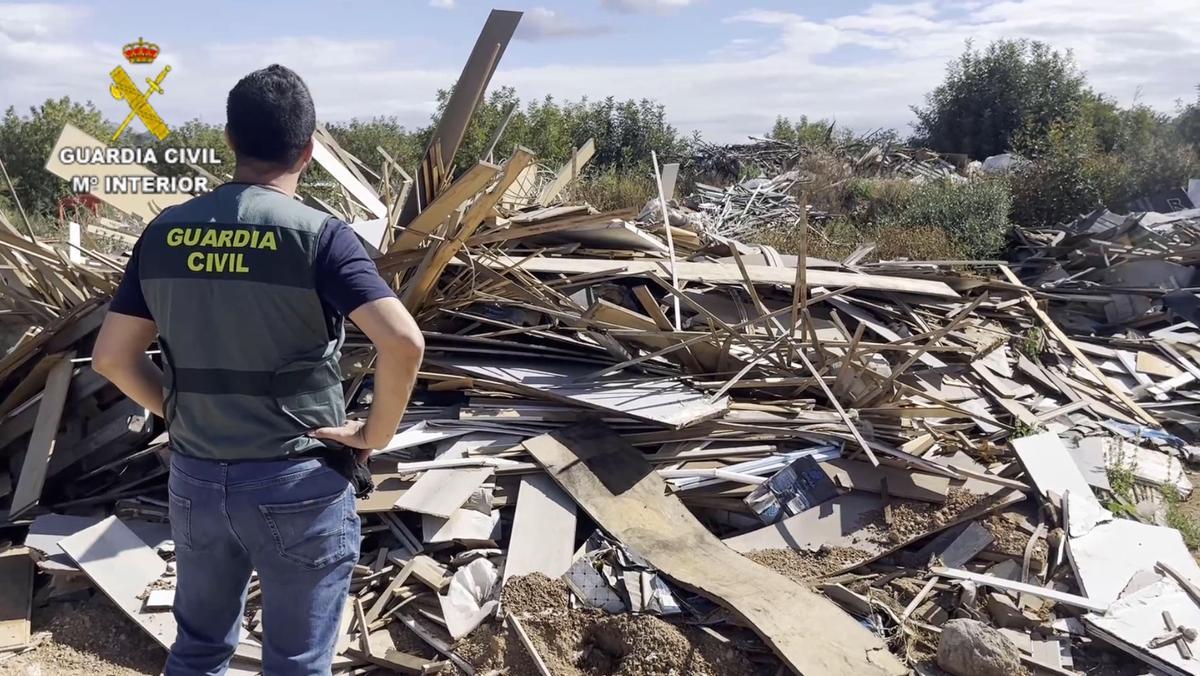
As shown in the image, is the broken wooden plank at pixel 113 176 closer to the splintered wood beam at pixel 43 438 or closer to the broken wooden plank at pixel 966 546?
the splintered wood beam at pixel 43 438

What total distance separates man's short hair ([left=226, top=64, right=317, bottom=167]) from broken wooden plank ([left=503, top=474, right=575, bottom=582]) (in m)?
2.34

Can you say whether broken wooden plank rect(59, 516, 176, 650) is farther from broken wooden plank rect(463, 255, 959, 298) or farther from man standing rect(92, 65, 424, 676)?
broken wooden plank rect(463, 255, 959, 298)

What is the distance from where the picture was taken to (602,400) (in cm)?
475

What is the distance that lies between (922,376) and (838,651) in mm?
2719

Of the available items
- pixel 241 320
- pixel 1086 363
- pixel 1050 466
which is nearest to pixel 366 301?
pixel 241 320

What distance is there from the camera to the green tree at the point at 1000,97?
23281mm

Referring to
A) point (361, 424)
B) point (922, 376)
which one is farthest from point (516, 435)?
point (922, 376)

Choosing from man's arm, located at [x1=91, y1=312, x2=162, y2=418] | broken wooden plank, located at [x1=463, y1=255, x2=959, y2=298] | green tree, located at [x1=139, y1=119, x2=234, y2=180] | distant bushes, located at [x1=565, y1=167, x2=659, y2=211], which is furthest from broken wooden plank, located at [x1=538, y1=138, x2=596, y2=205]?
green tree, located at [x1=139, y1=119, x2=234, y2=180]

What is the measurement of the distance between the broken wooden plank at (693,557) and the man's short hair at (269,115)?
256 cm

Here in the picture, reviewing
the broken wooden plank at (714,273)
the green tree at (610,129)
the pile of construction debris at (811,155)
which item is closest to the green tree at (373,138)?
the green tree at (610,129)

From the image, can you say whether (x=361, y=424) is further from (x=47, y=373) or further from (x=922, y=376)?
(x=922, y=376)

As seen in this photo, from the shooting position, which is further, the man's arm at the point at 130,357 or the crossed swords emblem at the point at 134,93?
the crossed swords emblem at the point at 134,93

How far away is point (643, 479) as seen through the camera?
4543mm

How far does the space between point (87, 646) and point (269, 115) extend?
2.80m
